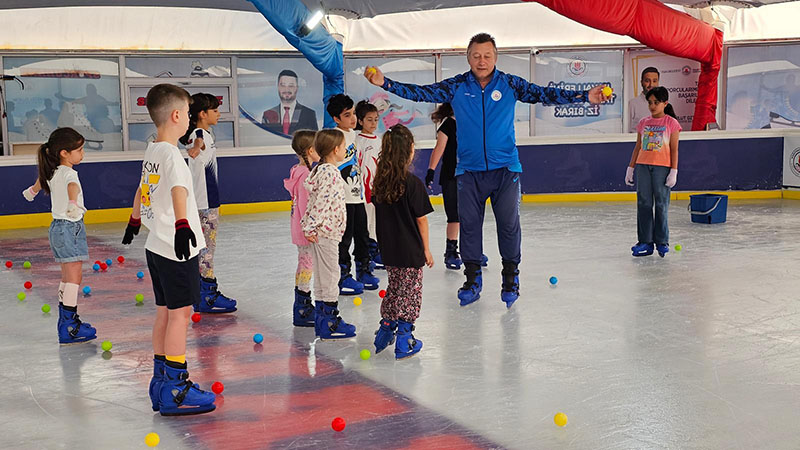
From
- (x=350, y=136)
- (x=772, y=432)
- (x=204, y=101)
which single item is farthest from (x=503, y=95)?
(x=772, y=432)

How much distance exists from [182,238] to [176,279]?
0.28 meters

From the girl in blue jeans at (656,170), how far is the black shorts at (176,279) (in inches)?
210

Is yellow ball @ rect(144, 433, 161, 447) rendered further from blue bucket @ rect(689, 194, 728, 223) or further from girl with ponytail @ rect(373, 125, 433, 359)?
blue bucket @ rect(689, 194, 728, 223)

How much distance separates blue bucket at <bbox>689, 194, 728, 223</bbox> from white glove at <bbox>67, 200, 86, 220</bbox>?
25.6 feet

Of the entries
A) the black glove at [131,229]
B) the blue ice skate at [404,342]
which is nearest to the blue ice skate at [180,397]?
the black glove at [131,229]

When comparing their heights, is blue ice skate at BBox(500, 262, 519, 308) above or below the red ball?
above

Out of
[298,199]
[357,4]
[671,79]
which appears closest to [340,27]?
[357,4]

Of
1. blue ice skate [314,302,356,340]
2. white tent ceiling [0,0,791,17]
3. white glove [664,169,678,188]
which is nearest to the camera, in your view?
blue ice skate [314,302,356,340]

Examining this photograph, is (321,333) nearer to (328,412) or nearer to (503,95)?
(328,412)

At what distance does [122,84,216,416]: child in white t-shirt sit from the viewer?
3.99m

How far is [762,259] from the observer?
8.05 m

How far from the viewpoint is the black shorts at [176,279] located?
4009 mm

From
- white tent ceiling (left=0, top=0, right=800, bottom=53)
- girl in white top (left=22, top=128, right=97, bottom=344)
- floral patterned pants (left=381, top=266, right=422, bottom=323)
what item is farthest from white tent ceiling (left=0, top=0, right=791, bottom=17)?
floral patterned pants (left=381, top=266, right=422, bottom=323)

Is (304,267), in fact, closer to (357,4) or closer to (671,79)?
(357,4)
